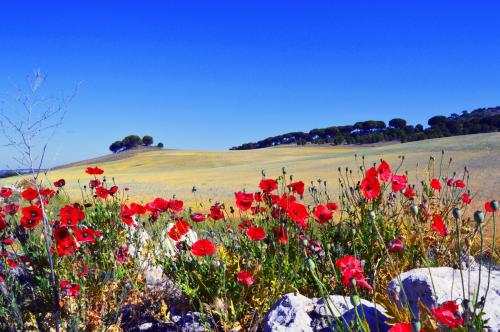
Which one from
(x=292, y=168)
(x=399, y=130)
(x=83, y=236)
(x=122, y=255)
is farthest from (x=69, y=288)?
(x=399, y=130)

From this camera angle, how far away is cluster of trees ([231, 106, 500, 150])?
61.6 meters

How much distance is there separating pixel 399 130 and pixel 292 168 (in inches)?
1894

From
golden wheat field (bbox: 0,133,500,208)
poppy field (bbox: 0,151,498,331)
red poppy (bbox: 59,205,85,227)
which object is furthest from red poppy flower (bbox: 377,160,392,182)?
red poppy (bbox: 59,205,85,227)

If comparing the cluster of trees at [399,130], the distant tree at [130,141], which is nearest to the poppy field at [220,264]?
the cluster of trees at [399,130]

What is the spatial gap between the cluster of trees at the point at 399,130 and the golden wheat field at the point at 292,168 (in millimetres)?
19872

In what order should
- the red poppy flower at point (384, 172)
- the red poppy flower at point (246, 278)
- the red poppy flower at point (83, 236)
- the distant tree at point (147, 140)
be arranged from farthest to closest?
the distant tree at point (147, 140)
the red poppy flower at point (83, 236)
the red poppy flower at point (384, 172)
the red poppy flower at point (246, 278)

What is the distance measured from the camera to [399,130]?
7244cm

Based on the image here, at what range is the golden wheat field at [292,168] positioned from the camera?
52.1 ft

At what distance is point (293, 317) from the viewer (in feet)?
Answer: 8.71

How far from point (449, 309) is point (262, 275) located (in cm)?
174

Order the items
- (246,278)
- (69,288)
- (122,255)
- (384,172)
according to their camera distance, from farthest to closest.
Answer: (122,255), (69,288), (384,172), (246,278)

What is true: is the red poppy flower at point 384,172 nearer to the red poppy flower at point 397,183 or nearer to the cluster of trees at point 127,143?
the red poppy flower at point 397,183

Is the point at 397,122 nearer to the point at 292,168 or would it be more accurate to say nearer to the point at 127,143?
the point at 127,143

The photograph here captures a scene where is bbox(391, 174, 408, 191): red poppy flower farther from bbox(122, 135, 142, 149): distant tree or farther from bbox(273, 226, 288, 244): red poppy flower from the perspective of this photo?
bbox(122, 135, 142, 149): distant tree
